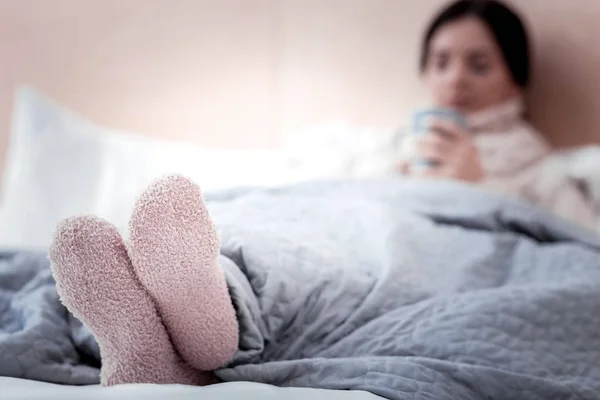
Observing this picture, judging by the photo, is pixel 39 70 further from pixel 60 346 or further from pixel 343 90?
pixel 60 346

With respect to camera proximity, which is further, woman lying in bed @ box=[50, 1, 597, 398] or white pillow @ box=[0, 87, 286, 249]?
white pillow @ box=[0, 87, 286, 249]

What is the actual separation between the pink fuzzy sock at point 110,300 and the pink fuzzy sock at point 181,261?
16mm

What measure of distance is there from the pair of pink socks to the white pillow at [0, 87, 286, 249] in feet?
2.04

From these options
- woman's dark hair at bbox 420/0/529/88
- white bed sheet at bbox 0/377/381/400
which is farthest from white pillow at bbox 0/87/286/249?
white bed sheet at bbox 0/377/381/400

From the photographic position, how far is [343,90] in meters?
1.66

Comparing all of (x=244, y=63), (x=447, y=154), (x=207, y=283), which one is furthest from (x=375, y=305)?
(x=244, y=63)

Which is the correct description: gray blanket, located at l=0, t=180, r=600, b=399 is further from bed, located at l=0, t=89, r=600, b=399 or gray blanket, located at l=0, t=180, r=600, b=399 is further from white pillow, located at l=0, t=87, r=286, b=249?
white pillow, located at l=0, t=87, r=286, b=249

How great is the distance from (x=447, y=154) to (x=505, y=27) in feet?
1.28

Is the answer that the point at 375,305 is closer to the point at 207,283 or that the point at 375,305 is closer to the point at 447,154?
the point at 207,283

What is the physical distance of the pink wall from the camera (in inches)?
58.2

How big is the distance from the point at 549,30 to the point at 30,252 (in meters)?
1.23

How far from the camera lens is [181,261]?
0.52m

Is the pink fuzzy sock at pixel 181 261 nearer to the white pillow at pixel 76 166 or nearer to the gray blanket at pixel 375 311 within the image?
the gray blanket at pixel 375 311

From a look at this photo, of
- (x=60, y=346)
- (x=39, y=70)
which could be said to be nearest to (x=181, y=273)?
(x=60, y=346)
